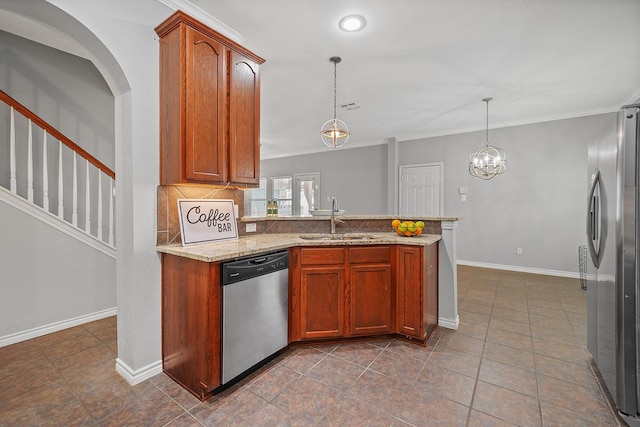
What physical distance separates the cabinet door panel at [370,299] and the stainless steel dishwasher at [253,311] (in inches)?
23.0

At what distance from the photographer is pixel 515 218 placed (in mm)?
5188

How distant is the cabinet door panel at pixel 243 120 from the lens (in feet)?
7.32

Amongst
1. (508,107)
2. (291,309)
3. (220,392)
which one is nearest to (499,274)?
(508,107)

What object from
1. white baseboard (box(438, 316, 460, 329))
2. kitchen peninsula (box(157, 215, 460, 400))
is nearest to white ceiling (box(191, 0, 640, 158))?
kitchen peninsula (box(157, 215, 460, 400))

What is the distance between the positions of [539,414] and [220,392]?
1.89m

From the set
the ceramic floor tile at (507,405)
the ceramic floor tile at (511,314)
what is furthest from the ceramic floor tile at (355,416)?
the ceramic floor tile at (511,314)

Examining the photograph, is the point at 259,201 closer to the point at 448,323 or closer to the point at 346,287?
the point at 346,287

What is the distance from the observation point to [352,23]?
8.06 ft

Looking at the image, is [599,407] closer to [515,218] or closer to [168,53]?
[168,53]

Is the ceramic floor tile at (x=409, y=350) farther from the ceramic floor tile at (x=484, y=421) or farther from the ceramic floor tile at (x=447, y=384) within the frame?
the ceramic floor tile at (x=484, y=421)

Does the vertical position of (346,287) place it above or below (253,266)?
below

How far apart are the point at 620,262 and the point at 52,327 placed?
14.1 feet

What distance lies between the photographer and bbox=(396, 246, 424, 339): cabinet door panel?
2.37m

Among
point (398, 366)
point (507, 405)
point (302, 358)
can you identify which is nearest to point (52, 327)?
point (302, 358)
